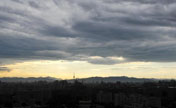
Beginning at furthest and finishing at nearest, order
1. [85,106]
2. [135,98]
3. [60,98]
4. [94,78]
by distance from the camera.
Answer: [94,78] < [60,98] < [135,98] < [85,106]

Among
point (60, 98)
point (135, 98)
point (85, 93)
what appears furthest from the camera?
point (85, 93)

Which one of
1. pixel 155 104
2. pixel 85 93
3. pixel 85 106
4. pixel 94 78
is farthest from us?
pixel 94 78

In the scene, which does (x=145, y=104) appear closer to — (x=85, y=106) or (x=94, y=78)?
(x=85, y=106)

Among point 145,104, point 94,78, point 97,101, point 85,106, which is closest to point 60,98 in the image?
point 97,101

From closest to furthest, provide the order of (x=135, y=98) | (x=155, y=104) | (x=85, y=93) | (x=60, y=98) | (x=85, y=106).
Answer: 1. (x=85, y=106)
2. (x=155, y=104)
3. (x=135, y=98)
4. (x=60, y=98)
5. (x=85, y=93)

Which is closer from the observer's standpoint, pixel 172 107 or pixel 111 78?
pixel 172 107

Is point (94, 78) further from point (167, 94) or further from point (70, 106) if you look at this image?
point (70, 106)

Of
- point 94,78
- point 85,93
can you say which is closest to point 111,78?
point 94,78

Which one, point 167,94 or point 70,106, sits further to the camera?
point 167,94
